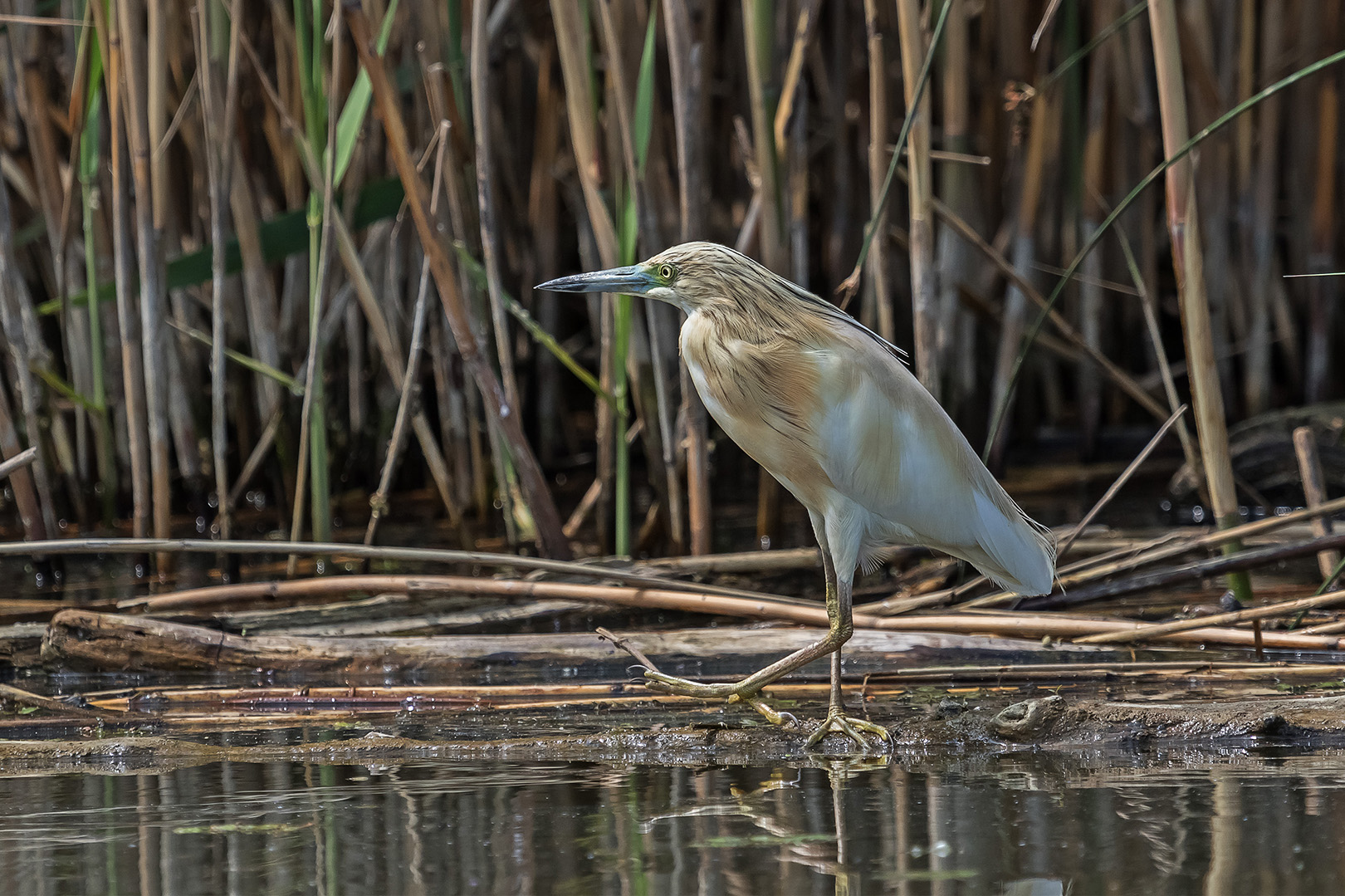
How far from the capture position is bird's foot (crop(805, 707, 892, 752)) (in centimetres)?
279

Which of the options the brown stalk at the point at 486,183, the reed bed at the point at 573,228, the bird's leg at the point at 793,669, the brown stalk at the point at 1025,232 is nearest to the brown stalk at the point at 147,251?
the reed bed at the point at 573,228

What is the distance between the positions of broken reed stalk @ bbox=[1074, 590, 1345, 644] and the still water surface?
0.73 meters

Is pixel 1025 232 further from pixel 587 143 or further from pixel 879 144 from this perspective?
pixel 587 143

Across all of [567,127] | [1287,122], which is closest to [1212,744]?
[567,127]

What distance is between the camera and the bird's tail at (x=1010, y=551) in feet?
10.6

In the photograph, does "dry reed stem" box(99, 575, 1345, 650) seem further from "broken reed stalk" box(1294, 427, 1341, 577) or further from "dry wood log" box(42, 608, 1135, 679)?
"broken reed stalk" box(1294, 427, 1341, 577)

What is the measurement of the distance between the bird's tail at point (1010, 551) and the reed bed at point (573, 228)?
441mm

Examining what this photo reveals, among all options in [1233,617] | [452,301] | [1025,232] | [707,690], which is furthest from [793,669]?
[1025,232]

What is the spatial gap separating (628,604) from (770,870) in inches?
68.5

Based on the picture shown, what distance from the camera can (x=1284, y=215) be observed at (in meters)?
7.62

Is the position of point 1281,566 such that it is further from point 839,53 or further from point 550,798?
point 550,798

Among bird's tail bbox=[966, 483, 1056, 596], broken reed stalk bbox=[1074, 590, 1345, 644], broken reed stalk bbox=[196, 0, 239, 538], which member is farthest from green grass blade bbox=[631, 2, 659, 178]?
broken reed stalk bbox=[1074, 590, 1345, 644]

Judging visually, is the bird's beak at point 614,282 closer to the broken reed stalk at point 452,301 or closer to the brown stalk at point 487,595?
the brown stalk at point 487,595

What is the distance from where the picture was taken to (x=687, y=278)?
126 inches
